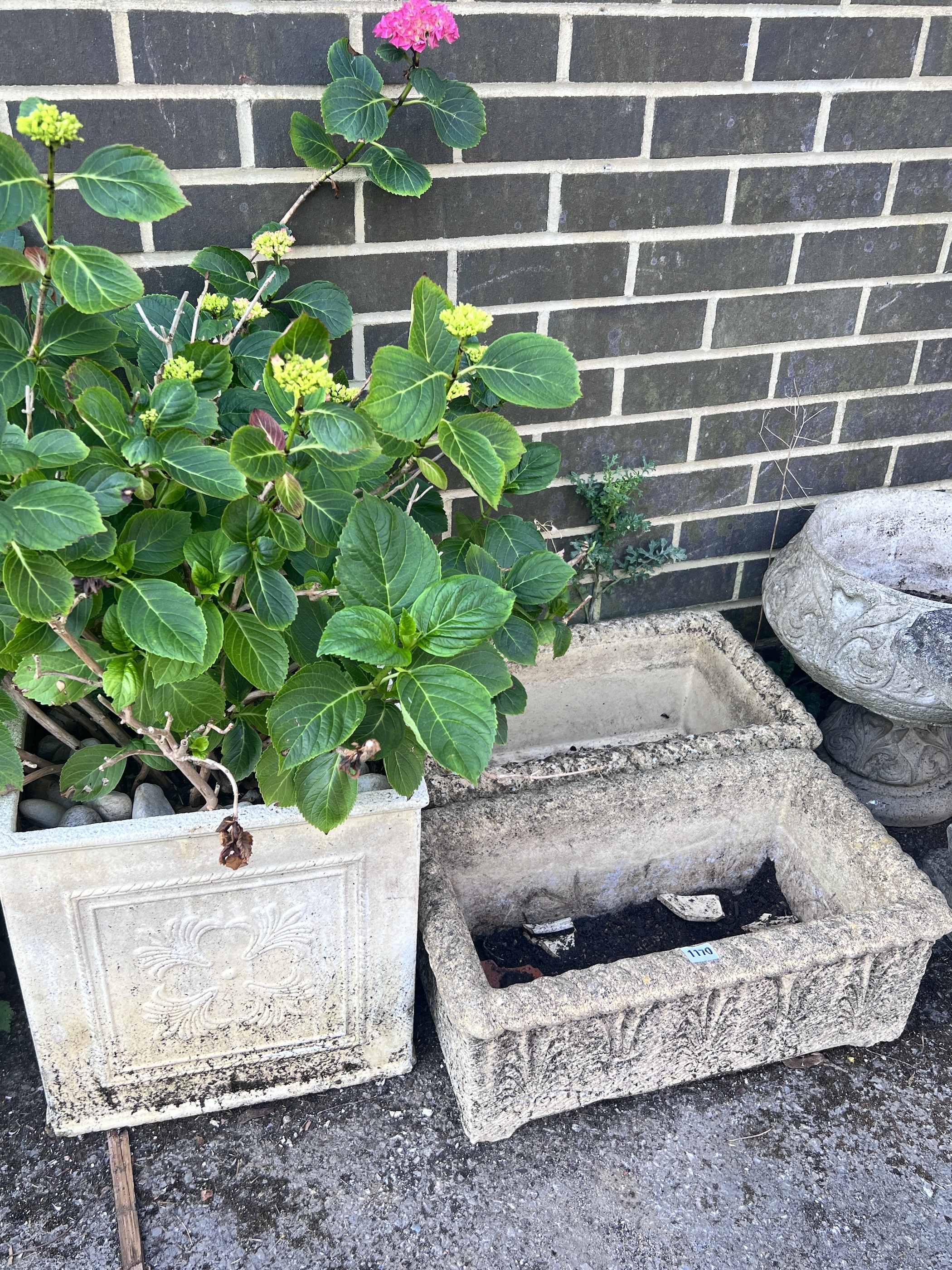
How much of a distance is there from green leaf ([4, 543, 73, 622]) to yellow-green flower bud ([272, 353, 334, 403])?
317 mm

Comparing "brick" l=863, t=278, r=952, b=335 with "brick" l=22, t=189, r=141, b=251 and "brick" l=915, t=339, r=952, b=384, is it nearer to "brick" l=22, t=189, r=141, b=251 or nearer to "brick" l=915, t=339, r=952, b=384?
"brick" l=915, t=339, r=952, b=384

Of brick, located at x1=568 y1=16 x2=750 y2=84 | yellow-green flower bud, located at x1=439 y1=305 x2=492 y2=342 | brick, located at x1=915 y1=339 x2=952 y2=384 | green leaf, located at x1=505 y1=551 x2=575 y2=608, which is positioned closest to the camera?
yellow-green flower bud, located at x1=439 y1=305 x2=492 y2=342

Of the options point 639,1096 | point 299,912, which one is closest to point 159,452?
point 299,912

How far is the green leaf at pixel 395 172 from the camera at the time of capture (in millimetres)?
1575

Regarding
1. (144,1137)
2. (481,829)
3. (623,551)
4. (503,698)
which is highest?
(503,698)

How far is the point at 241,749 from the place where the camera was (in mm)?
1396

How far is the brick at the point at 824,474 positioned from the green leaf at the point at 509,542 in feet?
3.32

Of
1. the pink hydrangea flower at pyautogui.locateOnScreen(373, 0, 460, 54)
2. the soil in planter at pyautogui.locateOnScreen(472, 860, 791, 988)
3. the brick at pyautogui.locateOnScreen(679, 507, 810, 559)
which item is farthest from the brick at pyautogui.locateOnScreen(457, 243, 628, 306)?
the soil in planter at pyautogui.locateOnScreen(472, 860, 791, 988)

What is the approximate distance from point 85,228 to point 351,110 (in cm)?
47

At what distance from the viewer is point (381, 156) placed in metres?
1.58

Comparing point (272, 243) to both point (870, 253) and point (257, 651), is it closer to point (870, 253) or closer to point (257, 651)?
point (257, 651)

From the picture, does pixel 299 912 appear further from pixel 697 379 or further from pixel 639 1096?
pixel 697 379

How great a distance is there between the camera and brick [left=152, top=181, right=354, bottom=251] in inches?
64.1

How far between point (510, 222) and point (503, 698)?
0.93m
